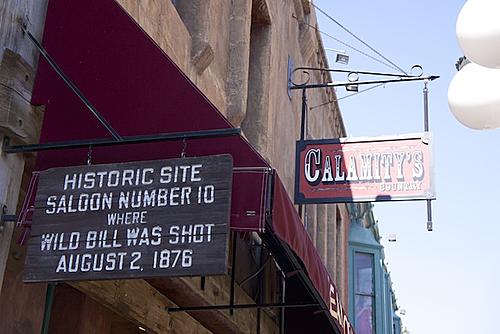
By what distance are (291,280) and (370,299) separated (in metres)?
10.4

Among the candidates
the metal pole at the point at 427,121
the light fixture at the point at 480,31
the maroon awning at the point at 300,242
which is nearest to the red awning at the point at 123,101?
the maroon awning at the point at 300,242

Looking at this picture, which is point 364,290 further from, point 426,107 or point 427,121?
point 427,121

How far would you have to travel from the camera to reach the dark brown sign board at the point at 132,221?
4.22 metres

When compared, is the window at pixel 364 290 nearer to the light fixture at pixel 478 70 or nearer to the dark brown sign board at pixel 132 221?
the light fixture at pixel 478 70

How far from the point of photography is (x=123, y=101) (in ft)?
18.3

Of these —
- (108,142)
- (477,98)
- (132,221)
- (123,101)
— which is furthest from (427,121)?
(132,221)

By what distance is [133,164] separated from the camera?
15.0 feet

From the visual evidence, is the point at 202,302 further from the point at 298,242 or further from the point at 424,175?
the point at 424,175

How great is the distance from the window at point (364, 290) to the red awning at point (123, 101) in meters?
13.3

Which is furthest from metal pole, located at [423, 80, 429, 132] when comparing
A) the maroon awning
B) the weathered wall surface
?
the maroon awning

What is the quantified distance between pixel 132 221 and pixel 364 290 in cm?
1517

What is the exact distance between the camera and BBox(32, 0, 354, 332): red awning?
5242 millimetres

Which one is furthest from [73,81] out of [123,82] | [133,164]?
[133,164]

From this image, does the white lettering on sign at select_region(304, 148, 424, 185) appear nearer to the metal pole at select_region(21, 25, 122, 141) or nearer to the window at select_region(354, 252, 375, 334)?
the metal pole at select_region(21, 25, 122, 141)
